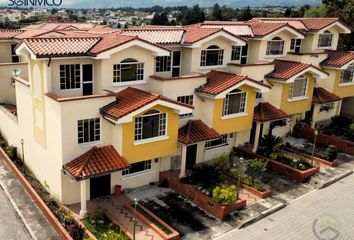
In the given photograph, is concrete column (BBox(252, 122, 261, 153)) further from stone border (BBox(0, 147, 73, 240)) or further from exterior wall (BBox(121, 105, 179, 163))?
stone border (BBox(0, 147, 73, 240))

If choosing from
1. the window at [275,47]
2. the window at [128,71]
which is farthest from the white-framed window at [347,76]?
the window at [128,71]

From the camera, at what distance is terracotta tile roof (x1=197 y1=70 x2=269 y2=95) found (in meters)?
23.8

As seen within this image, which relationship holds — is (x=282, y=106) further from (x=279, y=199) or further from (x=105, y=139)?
(x=105, y=139)

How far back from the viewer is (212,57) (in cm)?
2688

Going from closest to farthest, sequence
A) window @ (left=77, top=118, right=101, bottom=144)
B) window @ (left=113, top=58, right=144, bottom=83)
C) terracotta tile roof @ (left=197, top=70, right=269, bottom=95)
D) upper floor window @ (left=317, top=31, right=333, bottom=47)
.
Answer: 1. window @ (left=77, top=118, right=101, bottom=144)
2. window @ (left=113, top=58, right=144, bottom=83)
3. terracotta tile roof @ (left=197, top=70, right=269, bottom=95)
4. upper floor window @ (left=317, top=31, right=333, bottom=47)

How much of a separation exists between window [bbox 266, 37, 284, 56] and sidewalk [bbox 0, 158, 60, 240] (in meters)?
20.7

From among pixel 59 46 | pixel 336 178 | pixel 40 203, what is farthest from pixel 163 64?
pixel 336 178

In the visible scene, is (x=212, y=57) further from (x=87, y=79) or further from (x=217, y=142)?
(x=87, y=79)

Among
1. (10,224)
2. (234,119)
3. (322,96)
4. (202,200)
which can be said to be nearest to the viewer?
(10,224)

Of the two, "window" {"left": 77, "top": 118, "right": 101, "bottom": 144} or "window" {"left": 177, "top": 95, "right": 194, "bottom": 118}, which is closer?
"window" {"left": 77, "top": 118, "right": 101, "bottom": 144}

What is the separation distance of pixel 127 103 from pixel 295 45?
63.5ft

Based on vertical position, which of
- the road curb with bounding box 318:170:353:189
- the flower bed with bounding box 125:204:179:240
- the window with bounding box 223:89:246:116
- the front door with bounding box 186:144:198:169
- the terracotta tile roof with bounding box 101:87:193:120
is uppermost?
the terracotta tile roof with bounding box 101:87:193:120

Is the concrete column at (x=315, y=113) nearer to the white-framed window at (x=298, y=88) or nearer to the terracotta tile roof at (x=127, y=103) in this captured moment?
the white-framed window at (x=298, y=88)

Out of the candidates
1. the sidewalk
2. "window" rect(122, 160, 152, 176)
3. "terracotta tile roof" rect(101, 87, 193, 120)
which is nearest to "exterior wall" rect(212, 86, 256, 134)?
"window" rect(122, 160, 152, 176)
